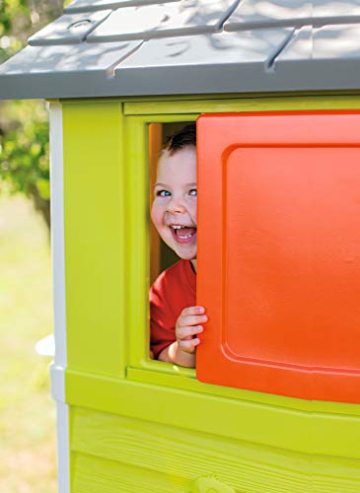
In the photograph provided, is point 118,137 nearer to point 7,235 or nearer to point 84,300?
point 84,300

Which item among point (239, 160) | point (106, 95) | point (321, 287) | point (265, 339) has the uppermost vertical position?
point (106, 95)

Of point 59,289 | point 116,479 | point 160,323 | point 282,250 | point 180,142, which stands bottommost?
point 116,479

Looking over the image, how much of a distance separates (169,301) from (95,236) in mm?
450

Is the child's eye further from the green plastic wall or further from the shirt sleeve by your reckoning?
the shirt sleeve

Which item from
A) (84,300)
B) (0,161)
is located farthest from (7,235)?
(84,300)

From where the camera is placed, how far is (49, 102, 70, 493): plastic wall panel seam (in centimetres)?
229

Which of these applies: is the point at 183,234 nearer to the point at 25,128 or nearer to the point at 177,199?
the point at 177,199

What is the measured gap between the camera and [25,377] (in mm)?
6629

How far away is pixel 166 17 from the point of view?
2180mm

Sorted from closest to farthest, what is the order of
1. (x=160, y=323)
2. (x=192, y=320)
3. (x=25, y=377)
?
1. (x=192, y=320)
2. (x=160, y=323)
3. (x=25, y=377)

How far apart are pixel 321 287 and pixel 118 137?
76cm

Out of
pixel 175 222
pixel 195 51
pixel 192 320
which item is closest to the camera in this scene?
pixel 195 51

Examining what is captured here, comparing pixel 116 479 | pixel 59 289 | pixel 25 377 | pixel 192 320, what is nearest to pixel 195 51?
pixel 192 320

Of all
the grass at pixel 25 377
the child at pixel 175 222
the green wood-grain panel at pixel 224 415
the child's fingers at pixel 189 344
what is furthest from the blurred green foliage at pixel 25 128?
the child's fingers at pixel 189 344
